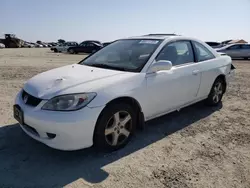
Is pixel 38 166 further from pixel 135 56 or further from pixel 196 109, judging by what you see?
pixel 196 109

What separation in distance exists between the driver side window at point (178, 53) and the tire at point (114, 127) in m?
1.05

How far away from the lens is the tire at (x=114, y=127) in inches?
121

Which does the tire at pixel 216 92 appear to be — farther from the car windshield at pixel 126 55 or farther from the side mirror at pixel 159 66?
the side mirror at pixel 159 66

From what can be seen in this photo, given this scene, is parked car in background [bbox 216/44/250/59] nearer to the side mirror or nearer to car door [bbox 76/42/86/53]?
car door [bbox 76/42/86/53]

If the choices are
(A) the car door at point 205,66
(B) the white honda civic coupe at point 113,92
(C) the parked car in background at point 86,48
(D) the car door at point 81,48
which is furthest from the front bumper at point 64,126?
(D) the car door at point 81,48

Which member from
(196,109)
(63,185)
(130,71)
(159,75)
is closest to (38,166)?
(63,185)

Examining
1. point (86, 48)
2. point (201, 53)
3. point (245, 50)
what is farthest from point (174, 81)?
point (86, 48)

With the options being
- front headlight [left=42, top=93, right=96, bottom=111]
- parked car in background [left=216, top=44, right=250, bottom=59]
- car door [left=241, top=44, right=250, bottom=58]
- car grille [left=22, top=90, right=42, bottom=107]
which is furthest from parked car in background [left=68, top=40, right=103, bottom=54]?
front headlight [left=42, top=93, right=96, bottom=111]

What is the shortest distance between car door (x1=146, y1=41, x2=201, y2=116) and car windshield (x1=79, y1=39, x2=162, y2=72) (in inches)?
8.0

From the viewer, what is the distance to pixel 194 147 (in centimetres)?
353

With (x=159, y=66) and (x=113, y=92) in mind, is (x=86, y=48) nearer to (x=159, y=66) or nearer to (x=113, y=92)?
(x=159, y=66)

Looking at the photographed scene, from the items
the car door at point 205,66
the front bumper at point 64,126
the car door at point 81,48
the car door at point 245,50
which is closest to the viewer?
the front bumper at point 64,126

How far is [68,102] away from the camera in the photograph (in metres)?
2.92

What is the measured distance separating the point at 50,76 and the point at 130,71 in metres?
1.13
